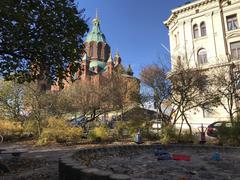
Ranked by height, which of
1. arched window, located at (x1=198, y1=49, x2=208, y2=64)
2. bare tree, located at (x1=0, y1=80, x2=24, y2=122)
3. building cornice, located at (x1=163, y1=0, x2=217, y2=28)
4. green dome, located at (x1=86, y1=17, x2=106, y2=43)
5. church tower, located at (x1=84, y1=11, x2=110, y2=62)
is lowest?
bare tree, located at (x1=0, y1=80, x2=24, y2=122)

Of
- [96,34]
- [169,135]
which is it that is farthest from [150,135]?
[96,34]

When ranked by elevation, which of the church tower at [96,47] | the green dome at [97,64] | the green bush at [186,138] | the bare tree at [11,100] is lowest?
the green bush at [186,138]

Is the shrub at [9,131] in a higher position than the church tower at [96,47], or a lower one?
lower

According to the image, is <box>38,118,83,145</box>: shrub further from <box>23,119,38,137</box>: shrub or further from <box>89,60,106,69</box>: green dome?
<box>89,60,106,69</box>: green dome

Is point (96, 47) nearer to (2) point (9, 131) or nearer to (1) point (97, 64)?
(1) point (97, 64)

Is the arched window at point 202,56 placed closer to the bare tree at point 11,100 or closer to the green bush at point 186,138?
the green bush at point 186,138

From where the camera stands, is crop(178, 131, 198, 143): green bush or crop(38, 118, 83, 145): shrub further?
crop(38, 118, 83, 145): shrub

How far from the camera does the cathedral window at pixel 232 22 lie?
108 ft

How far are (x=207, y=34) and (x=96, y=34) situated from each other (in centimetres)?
5235

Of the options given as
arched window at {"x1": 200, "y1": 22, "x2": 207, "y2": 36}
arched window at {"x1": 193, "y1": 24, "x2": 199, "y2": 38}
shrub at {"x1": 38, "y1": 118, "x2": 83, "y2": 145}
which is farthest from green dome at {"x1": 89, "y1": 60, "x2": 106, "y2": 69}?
shrub at {"x1": 38, "y1": 118, "x2": 83, "y2": 145}

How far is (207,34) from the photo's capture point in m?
33.8

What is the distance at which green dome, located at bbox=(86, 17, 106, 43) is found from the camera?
7900cm

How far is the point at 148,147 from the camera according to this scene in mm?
Answer: 12359

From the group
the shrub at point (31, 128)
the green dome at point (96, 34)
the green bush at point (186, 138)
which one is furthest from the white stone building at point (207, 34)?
the green dome at point (96, 34)
